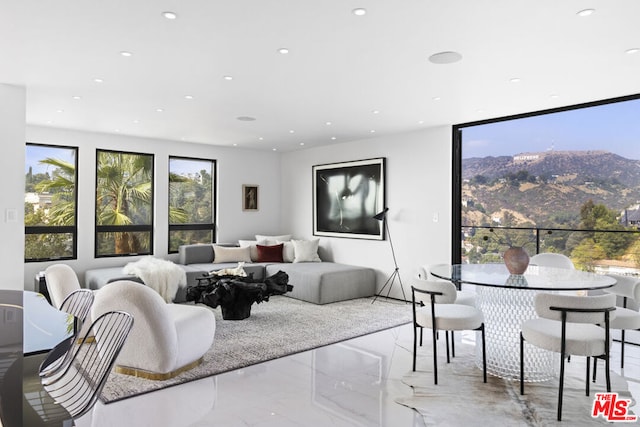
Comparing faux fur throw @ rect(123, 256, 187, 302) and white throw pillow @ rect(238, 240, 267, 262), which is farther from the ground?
white throw pillow @ rect(238, 240, 267, 262)

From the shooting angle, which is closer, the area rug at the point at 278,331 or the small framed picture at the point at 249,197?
the area rug at the point at 278,331

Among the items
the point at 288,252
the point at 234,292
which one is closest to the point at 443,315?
the point at 234,292

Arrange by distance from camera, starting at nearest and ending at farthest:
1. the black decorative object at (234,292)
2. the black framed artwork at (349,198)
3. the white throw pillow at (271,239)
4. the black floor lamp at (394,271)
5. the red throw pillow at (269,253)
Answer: the black decorative object at (234,292)
the black floor lamp at (394,271)
the black framed artwork at (349,198)
the red throw pillow at (269,253)
the white throw pillow at (271,239)

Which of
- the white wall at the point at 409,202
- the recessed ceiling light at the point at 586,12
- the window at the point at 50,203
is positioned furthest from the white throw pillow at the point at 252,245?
the recessed ceiling light at the point at 586,12

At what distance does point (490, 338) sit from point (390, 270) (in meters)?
3.10

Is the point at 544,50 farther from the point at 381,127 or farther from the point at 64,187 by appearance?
the point at 64,187

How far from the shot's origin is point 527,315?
3566 millimetres

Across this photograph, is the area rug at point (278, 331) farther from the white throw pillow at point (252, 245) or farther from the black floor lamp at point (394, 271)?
the white throw pillow at point (252, 245)

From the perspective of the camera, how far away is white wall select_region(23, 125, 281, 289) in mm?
6438

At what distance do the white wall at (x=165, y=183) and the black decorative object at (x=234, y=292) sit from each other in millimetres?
1938

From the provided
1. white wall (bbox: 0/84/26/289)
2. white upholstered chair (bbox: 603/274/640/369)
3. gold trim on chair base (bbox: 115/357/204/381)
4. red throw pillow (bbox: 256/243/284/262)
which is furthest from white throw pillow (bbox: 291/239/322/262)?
white upholstered chair (bbox: 603/274/640/369)

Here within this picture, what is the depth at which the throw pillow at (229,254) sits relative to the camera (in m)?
7.41

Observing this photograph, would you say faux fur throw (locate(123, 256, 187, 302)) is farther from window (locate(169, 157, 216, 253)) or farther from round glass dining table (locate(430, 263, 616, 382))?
round glass dining table (locate(430, 263, 616, 382))

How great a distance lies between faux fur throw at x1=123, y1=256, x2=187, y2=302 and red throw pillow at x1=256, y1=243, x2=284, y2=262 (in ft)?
5.83
